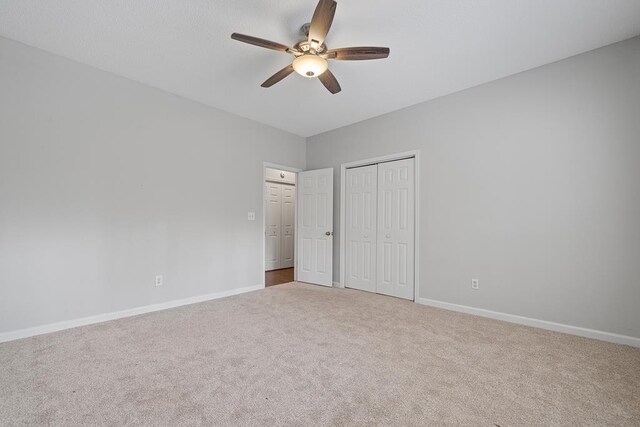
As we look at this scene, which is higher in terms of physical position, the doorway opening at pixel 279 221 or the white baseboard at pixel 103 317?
the doorway opening at pixel 279 221

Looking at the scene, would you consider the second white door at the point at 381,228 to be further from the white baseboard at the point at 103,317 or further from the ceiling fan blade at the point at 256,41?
the ceiling fan blade at the point at 256,41

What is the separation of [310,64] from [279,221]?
4.54 meters

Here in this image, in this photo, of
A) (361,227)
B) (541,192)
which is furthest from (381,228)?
(541,192)

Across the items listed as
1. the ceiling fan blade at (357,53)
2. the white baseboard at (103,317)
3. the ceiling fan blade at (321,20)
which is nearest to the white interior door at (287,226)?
the white baseboard at (103,317)

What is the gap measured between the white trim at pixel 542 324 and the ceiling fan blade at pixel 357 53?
2917mm

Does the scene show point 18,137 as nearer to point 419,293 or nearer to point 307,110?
point 307,110

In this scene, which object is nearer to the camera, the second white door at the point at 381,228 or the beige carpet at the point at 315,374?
the beige carpet at the point at 315,374

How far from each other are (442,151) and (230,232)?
3.15m

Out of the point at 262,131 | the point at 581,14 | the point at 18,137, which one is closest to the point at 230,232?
the point at 262,131

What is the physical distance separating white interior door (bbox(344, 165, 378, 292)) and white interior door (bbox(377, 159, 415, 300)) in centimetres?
11

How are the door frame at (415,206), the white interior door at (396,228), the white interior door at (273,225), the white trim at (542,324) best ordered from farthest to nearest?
1. the white interior door at (273,225)
2. the white interior door at (396,228)
3. the door frame at (415,206)
4. the white trim at (542,324)

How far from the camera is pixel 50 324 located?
267 centimetres

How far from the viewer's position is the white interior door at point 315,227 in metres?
4.70

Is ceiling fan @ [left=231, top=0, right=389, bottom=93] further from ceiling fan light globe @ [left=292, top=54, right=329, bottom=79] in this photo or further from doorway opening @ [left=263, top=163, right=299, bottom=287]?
doorway opening @ [left=263, top=163, right=299, bottom=287]
